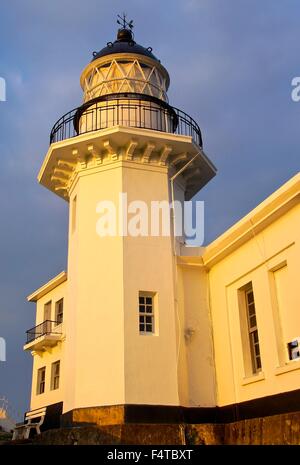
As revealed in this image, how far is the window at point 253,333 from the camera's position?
14344mm

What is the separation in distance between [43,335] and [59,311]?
1.42 m

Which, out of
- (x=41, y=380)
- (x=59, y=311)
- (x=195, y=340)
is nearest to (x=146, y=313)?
(x=195, y=340)

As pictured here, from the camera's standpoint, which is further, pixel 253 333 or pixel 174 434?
pixel 253 333

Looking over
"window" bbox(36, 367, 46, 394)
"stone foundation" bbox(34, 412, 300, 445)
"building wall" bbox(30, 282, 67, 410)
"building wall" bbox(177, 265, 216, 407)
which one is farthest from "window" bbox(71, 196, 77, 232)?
"window" bbox(36, 367, 46, 394)

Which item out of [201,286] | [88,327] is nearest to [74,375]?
[88,327]

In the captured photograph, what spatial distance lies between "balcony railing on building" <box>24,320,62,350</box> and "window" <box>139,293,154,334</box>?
7.12 m

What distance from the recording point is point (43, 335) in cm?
2152

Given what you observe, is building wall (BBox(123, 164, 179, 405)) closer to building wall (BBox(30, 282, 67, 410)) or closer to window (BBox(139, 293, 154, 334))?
window (BBox(139, 293, 154, 334))

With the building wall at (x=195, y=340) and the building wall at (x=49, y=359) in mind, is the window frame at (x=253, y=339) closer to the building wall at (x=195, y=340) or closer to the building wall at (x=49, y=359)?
the building wall at (x=195, y=340)

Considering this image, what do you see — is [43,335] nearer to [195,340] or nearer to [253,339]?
[195,340]

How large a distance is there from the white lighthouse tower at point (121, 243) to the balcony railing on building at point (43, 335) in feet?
7.67

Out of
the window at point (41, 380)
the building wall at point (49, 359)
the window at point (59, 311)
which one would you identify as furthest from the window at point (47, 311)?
the window at point (41, 380)

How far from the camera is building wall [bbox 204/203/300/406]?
501 inches
